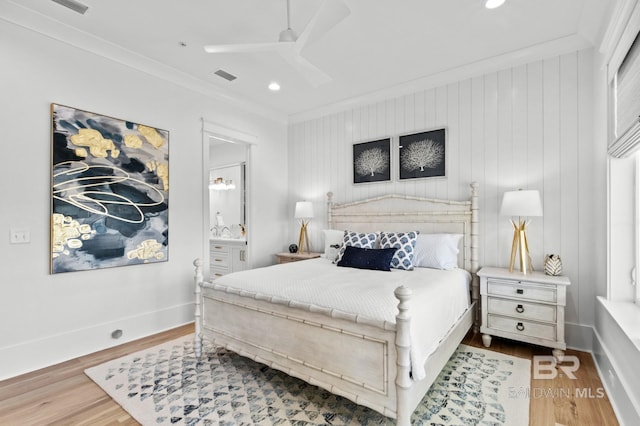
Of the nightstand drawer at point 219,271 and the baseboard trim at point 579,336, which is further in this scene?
the nightstand drawer at point 219,271

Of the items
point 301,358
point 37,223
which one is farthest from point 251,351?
point 37,223

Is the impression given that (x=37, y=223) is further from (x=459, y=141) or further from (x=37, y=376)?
(x=459, y=141)

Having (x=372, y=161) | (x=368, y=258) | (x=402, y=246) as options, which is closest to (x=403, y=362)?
(x=368, y=258)

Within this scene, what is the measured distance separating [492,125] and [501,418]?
2703 mm

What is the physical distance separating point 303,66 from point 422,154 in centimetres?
193

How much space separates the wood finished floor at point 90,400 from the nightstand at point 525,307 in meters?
0.24

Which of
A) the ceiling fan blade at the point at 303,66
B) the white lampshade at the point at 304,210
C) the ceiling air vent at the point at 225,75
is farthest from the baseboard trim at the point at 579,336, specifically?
the ceiling air vent at the point at 225,75

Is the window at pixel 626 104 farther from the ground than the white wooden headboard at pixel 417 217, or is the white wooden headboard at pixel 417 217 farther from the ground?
the window at pixel 626 104

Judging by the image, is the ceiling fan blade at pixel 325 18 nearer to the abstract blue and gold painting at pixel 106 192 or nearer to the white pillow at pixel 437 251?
the abstract blue and gold painting at pixel 106 192

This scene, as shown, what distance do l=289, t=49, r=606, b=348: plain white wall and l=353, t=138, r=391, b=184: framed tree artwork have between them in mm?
104

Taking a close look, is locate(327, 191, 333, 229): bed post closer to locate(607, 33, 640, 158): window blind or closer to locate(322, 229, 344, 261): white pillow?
locate(322, 229, 344, 261): white pillow

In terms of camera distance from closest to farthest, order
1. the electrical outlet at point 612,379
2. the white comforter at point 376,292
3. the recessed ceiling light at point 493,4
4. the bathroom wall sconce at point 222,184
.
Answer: the white comforter at point 376,292, the electrical outlet at point 612,379, the recessed ceiling light at point 493,4, the bathroom wall sconce at point 222,184

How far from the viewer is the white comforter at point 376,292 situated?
181 centimetres

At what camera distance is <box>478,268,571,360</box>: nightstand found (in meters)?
2.60
